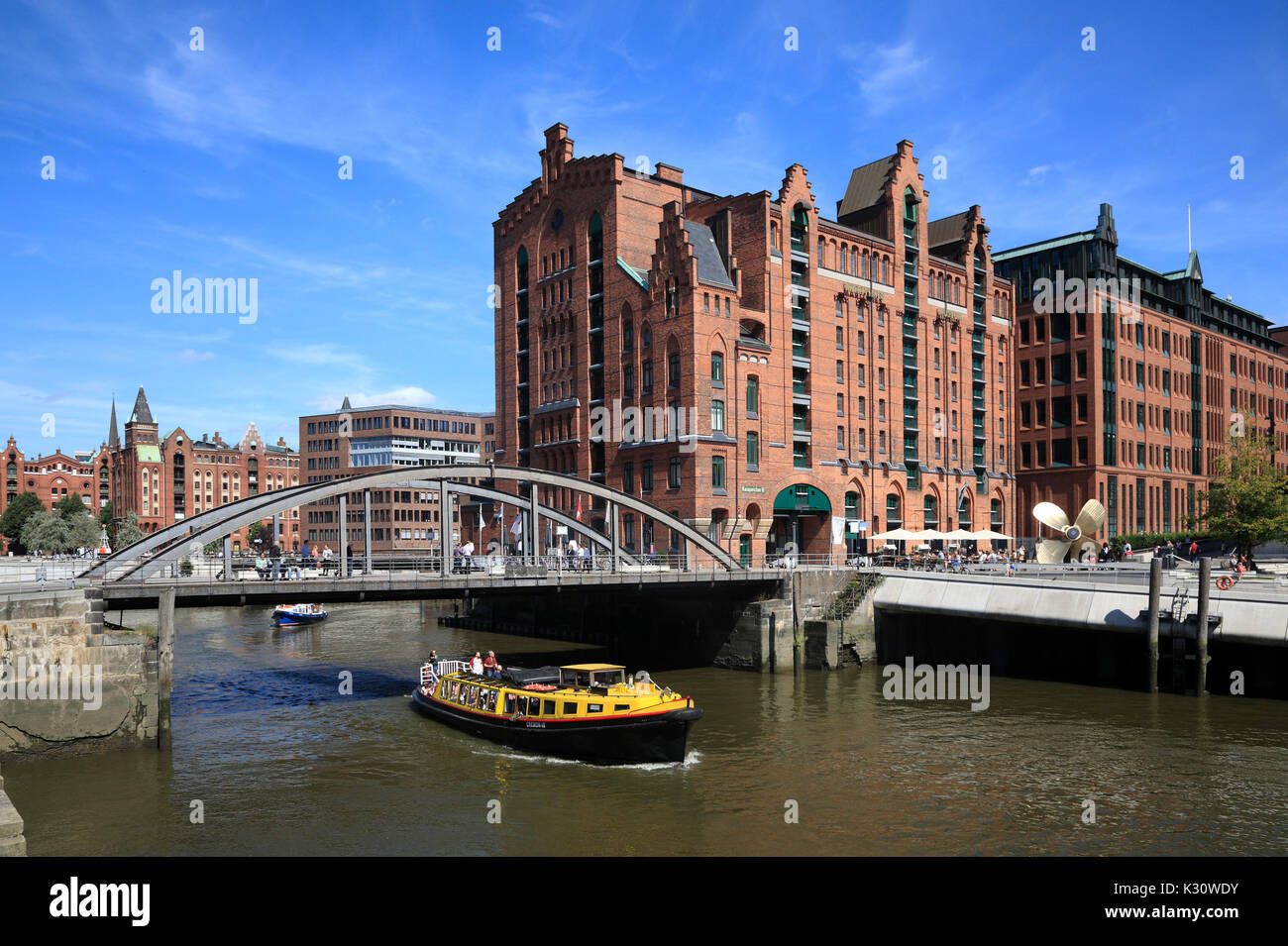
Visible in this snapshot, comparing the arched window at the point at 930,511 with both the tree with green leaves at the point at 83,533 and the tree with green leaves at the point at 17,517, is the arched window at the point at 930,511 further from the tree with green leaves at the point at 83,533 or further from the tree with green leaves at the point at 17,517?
the tree with green leaves at the point at 17,517

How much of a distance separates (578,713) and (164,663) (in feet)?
41.7

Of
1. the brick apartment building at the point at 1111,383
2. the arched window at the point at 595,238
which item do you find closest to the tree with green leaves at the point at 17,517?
the arched window at the point at 595,238

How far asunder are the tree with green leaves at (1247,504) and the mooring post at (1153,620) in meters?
25.2

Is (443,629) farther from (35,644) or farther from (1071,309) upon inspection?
(1071,309)

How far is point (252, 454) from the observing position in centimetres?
17450

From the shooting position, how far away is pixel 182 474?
543 ft

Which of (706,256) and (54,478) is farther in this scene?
(54,478)

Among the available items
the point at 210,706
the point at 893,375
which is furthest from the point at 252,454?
the point at 210,706

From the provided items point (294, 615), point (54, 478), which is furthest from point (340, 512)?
point (54, 478)

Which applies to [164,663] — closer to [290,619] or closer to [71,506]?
[290,619]

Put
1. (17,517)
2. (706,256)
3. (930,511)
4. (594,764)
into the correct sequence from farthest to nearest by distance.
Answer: (17,517)
(930,511)
(706,256)
(594,764)

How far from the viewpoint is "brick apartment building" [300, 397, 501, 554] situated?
137 meters

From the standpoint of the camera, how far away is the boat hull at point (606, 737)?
1091 inches

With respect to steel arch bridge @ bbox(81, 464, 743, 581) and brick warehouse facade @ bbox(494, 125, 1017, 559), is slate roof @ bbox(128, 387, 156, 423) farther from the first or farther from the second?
steel arch bridge @ bbox(81, 464, 743, 581)
